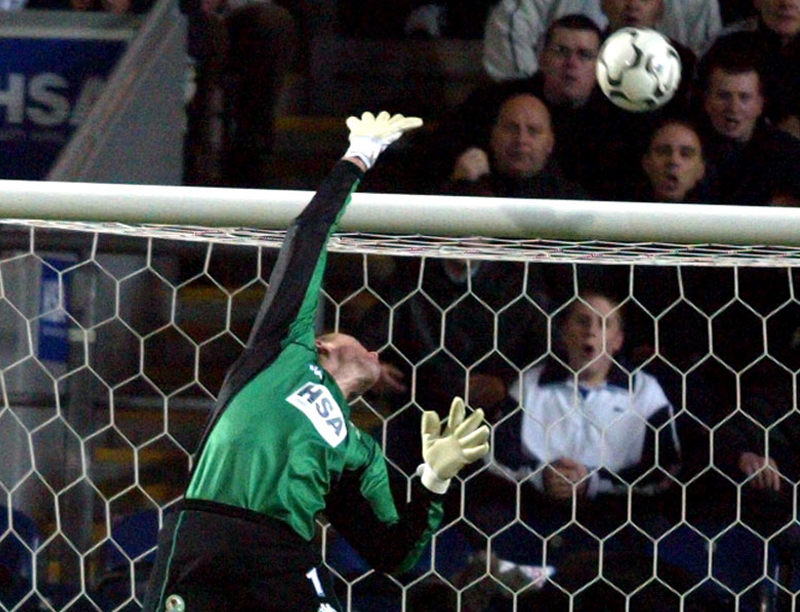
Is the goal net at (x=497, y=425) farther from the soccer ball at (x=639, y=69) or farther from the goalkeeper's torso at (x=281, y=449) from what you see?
the goalkeeper's torso at (x=281, y=449)

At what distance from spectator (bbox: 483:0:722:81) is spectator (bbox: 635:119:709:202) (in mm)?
626

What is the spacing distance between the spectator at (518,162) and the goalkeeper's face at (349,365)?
1466 millimetres

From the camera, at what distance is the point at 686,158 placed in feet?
15.5

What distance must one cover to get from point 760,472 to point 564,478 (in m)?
0.49

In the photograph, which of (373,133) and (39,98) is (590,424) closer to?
(373,133)

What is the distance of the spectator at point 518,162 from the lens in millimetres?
4684

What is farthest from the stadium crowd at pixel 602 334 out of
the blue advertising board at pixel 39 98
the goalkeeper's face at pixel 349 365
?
the goalkeeper's face at pixel 349 365

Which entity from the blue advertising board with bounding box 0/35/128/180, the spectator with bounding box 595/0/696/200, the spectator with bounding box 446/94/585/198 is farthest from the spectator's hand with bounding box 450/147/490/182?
the blue advertising board with bounding box 0/35/128/180

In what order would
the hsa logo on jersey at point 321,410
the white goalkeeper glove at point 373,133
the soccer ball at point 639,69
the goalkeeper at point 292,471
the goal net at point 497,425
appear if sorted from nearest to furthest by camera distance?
the goalkeeper at point 292,471 → the hsa logo on jersey at point 321,410 → the white goalkeeper glove at point 373,133 → the soccer ball at point 639,69 → the goal net at point 497,425

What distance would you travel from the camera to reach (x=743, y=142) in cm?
488

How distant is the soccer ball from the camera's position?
3.73 m

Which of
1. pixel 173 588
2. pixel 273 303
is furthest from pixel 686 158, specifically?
pixel 173 588

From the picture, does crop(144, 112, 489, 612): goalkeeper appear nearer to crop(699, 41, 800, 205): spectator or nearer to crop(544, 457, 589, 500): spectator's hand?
crop(544, 457, 589, 500): spectator's hand

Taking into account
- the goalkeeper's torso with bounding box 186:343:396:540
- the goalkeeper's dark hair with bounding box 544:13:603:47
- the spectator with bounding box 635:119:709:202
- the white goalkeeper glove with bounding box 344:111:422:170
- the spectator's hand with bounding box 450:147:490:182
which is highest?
the white goalkeeper glove with bounding box 344:111:422:170
